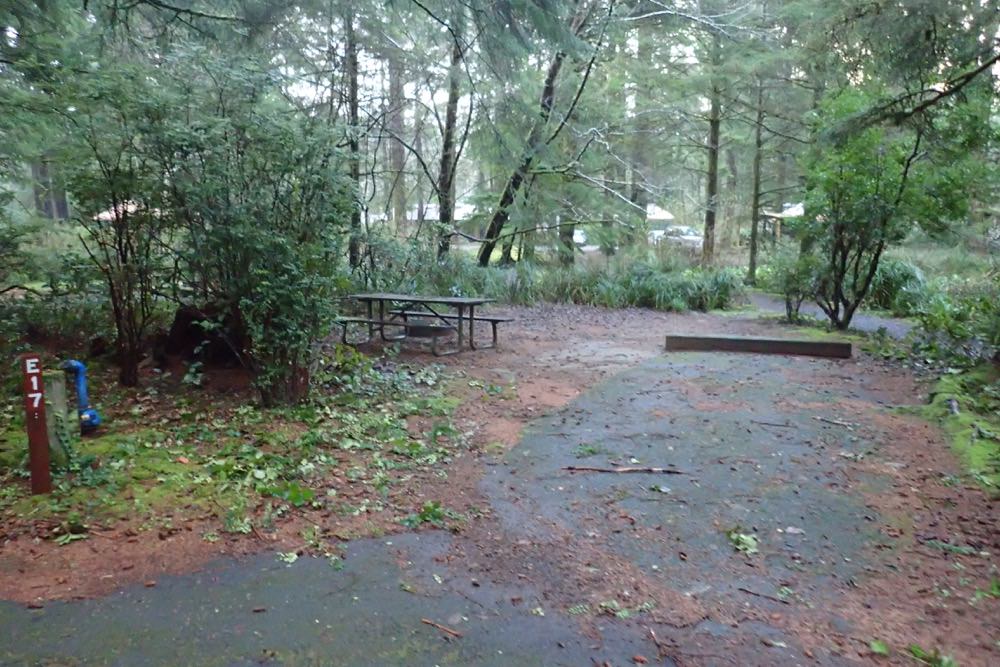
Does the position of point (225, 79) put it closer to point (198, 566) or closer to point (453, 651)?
point (198, 566)

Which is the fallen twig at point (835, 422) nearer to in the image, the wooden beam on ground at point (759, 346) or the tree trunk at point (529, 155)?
the wooden beam on ground at point (759, 346)

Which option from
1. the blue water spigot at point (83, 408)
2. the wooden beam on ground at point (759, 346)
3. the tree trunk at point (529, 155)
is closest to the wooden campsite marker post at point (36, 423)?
the blue water spigot at point (83, 408)

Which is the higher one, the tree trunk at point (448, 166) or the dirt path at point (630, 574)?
the tree trunk at point (448, 166)

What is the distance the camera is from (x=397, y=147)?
53.7 feet

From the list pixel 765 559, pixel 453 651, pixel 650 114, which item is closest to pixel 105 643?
pixel 453 651

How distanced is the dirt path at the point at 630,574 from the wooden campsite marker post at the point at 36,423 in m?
1.26

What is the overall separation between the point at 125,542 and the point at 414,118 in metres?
13.1

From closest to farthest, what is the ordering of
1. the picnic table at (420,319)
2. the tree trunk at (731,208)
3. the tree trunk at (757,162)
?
the picnic table at (420,319) → the tree trunk at (757,162) → the tree trunk at (731,208)

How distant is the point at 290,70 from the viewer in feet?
39.7

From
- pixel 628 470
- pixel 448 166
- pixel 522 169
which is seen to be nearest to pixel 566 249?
pixel 522 169

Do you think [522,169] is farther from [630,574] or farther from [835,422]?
[630,574]

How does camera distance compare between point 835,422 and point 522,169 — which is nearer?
point 835,422

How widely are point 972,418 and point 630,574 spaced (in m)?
4.43

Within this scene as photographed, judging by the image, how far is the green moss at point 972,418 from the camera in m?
5.05
